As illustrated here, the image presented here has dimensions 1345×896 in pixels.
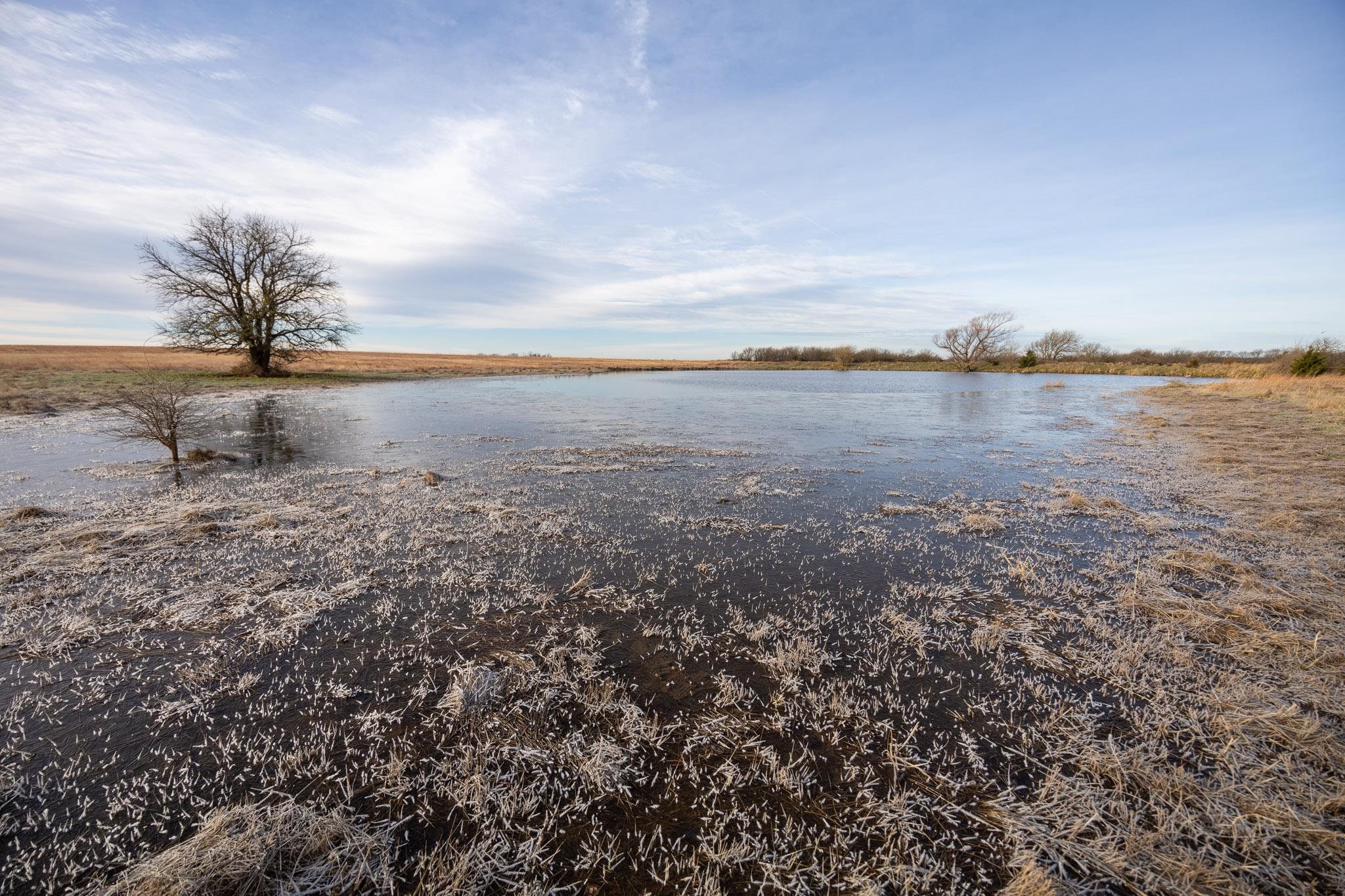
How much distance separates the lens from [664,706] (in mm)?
4918

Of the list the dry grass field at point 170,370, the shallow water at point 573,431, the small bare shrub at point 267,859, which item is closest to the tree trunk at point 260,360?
the dry grass field at point 170,370

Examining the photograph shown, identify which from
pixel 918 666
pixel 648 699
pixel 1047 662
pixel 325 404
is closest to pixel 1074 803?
pixel 918 666

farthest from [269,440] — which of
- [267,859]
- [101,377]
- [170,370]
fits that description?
[170,370]

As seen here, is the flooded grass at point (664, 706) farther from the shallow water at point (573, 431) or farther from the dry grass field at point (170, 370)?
the dry grass field at point (170, 370)

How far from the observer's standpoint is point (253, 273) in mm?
40188

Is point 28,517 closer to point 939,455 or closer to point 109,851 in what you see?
point 109,851

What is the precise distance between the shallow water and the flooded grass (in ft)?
18.4

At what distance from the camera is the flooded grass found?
11.1ft

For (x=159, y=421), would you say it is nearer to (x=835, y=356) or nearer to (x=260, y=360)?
(x=260, y=360)

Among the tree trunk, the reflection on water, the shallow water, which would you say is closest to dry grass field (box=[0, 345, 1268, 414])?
the tree trunk

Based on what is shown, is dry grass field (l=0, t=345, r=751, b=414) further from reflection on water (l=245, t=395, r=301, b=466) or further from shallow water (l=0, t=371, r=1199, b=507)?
reflection on water (l=245, t=395, r=301, b=466)

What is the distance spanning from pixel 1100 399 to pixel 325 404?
198 feet

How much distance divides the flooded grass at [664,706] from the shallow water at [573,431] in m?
5.61

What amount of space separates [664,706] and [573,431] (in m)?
19.1
